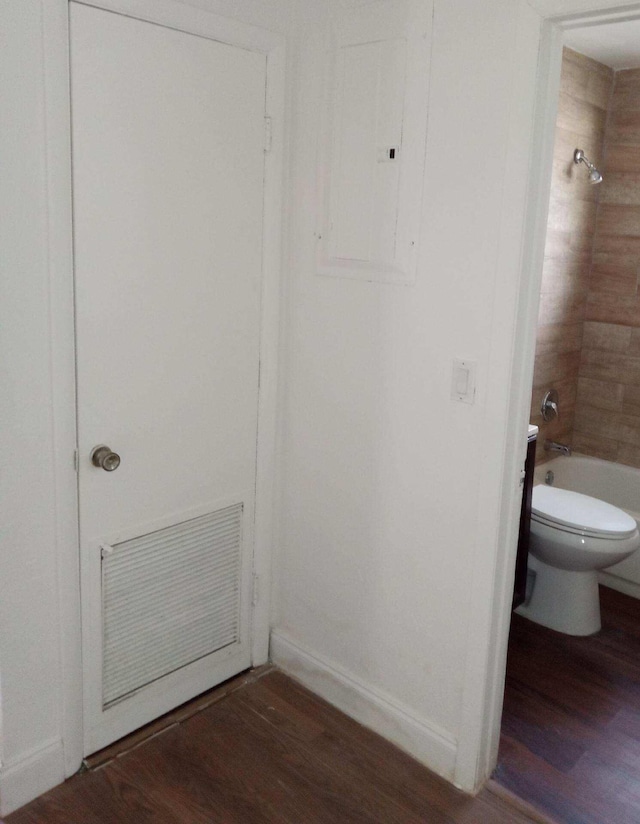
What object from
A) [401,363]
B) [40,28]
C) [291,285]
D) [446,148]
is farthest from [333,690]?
[40,28]

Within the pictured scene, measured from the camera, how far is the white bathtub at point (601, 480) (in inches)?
140

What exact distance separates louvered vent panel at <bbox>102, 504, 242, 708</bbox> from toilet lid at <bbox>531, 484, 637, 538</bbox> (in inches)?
48.6

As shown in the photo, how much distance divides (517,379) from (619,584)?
1.84 meters

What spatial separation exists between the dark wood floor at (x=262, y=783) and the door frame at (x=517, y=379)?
0.14 metres

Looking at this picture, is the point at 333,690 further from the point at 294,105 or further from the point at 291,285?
the point at 294,105

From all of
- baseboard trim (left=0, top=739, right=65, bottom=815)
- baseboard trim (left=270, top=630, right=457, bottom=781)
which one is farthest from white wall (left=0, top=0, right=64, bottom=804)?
baseboard trim (left=270, top=630, right=457, bottom=781)

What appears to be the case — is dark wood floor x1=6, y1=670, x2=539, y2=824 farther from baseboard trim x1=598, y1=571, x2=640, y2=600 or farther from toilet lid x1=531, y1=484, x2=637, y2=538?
baseboard trim x1=598, y1=571, x2=640, y2=600

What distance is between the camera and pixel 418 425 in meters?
2.12

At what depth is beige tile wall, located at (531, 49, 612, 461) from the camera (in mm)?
3135

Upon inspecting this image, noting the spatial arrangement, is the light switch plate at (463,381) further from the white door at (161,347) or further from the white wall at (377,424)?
the white door at (161,347)

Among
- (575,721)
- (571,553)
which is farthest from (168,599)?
(571,553)

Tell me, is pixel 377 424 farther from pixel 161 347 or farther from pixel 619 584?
pixel 619 584

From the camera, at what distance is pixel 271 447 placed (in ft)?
8.11

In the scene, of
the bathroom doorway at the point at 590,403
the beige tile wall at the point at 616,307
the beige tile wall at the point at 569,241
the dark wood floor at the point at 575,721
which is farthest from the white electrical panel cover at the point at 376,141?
the beige tile wall at the point at 616,307
